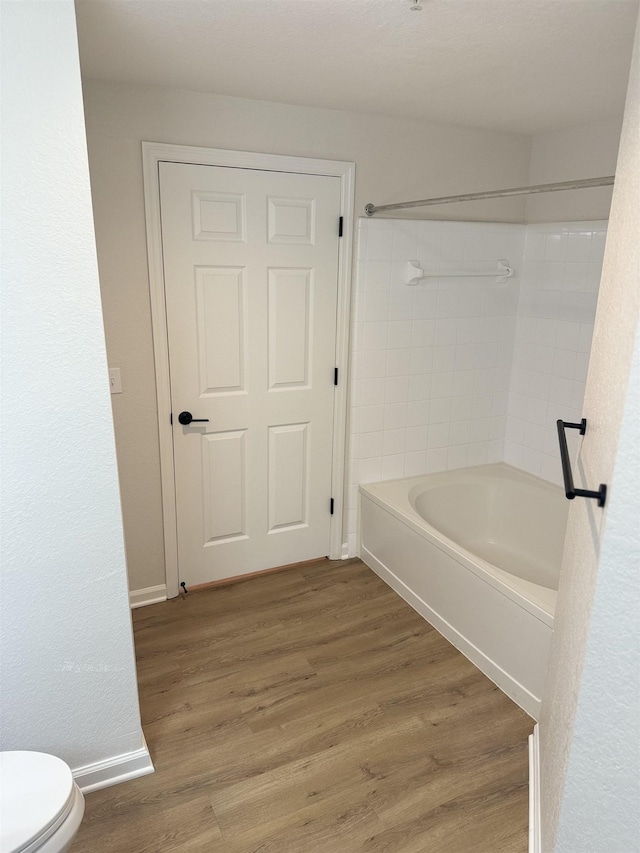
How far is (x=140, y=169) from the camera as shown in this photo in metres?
2.54

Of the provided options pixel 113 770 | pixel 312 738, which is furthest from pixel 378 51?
pixel 113 770

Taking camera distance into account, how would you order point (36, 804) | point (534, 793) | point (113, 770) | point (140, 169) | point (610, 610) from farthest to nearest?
1. point (140, 169)
2. point (113, 770)
3. point (534, 793)
4. point (36, 804)
5. point (610, 610)

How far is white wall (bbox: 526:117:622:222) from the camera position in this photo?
9.73ft

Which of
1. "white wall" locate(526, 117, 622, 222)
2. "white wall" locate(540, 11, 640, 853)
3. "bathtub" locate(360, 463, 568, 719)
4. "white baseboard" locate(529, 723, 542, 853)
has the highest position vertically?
"white wall" locate(526, 117, 622, 222)

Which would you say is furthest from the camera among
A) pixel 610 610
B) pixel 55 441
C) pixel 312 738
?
pixel 312 738

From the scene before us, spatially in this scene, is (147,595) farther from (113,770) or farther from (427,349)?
(427,349)

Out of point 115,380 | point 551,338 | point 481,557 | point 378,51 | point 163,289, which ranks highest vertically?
point 378,51

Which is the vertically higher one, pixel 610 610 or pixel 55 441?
pixel 55 441

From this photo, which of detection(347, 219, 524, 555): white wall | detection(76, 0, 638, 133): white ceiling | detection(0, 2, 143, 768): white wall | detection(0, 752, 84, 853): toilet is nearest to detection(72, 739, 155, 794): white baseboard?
detection(0, 2, 143, 768): white wall

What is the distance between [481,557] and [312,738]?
4.92ft

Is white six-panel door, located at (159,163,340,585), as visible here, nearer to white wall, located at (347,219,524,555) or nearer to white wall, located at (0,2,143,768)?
white wall, located at (347,219,524,555)

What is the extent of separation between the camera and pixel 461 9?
1666 millimetres

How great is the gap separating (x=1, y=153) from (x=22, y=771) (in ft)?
5.06

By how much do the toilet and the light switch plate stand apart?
1.47 m
